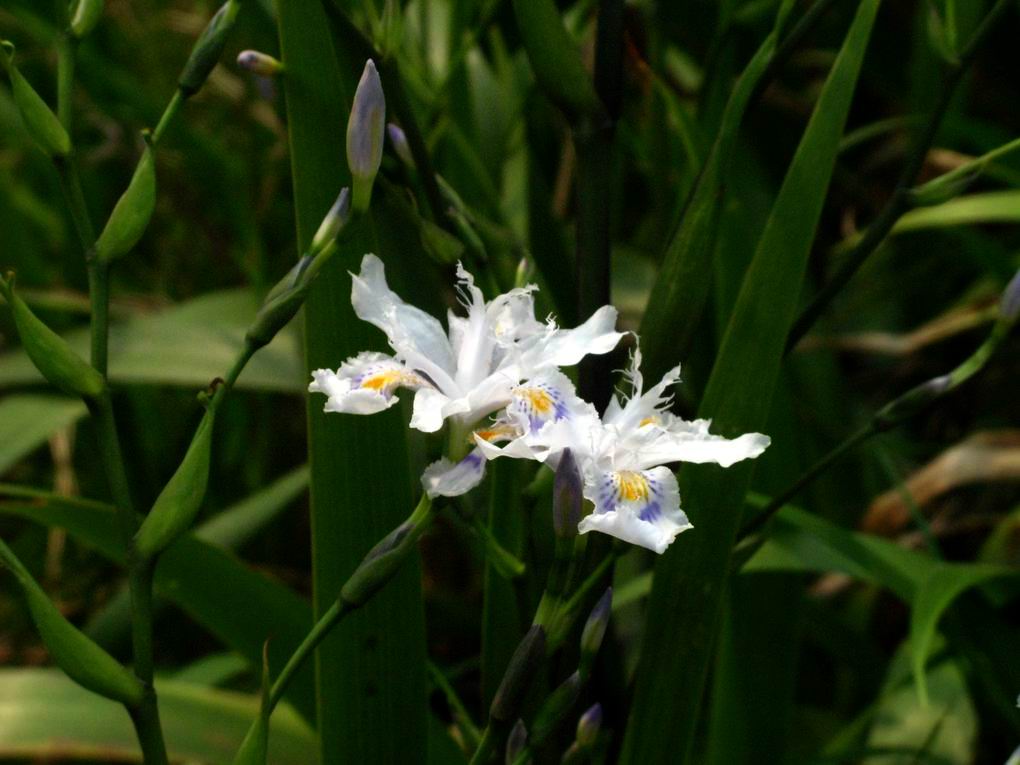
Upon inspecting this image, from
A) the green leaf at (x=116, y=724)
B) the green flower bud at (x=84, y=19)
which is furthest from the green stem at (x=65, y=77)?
the green leaf at (x=116, y=724)

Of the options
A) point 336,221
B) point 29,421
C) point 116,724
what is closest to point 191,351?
point 29,421

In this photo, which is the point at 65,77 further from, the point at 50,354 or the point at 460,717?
the point at 460,717

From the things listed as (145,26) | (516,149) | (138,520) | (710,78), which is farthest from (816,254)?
(138,520)

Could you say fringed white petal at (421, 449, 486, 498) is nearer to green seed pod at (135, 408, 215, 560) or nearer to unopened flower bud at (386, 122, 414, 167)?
green seed pod at (135, 408, 215, 560)

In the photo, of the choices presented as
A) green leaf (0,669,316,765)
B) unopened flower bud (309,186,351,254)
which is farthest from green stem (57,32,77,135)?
green leaf (0,669,316,765)

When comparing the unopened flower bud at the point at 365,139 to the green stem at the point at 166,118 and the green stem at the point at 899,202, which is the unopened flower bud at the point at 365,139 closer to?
the green stem at the point at 166,118
